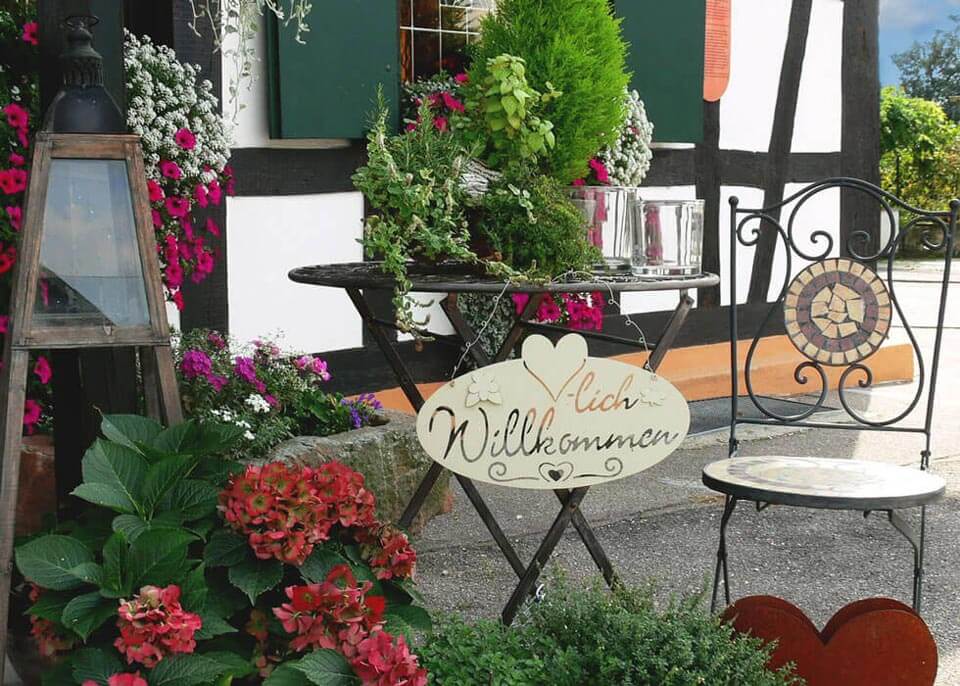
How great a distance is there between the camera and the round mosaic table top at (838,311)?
2938 mm

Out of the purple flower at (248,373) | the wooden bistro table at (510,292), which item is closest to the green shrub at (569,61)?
the wooden bistro table at (510,292)

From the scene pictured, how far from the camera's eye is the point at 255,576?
6.40 feet

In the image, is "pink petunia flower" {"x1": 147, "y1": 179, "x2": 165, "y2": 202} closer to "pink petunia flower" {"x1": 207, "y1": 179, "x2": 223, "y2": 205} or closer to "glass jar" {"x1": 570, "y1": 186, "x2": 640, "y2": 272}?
"pink petunia flower" {"x1": 207, "y1": 179, "x2": 223, "y2": 205}

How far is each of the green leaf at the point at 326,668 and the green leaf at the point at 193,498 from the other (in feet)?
1.07

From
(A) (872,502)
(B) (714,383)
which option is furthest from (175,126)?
(B) (714,383)

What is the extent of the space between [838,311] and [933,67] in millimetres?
45195

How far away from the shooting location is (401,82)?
15.5ft

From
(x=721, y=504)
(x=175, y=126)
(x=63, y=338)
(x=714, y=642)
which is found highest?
(x=175, y=126)

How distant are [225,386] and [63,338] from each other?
133 centimetres

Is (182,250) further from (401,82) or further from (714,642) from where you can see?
(714,642)

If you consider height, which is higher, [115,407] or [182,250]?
[182,250]

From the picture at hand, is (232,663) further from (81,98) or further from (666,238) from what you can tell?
(666,238)

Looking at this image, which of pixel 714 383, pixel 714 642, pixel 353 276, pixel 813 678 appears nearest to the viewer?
pixel 714 642

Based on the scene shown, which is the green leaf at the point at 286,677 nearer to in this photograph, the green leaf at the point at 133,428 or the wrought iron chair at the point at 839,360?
the green leaf at the point at 133,428
